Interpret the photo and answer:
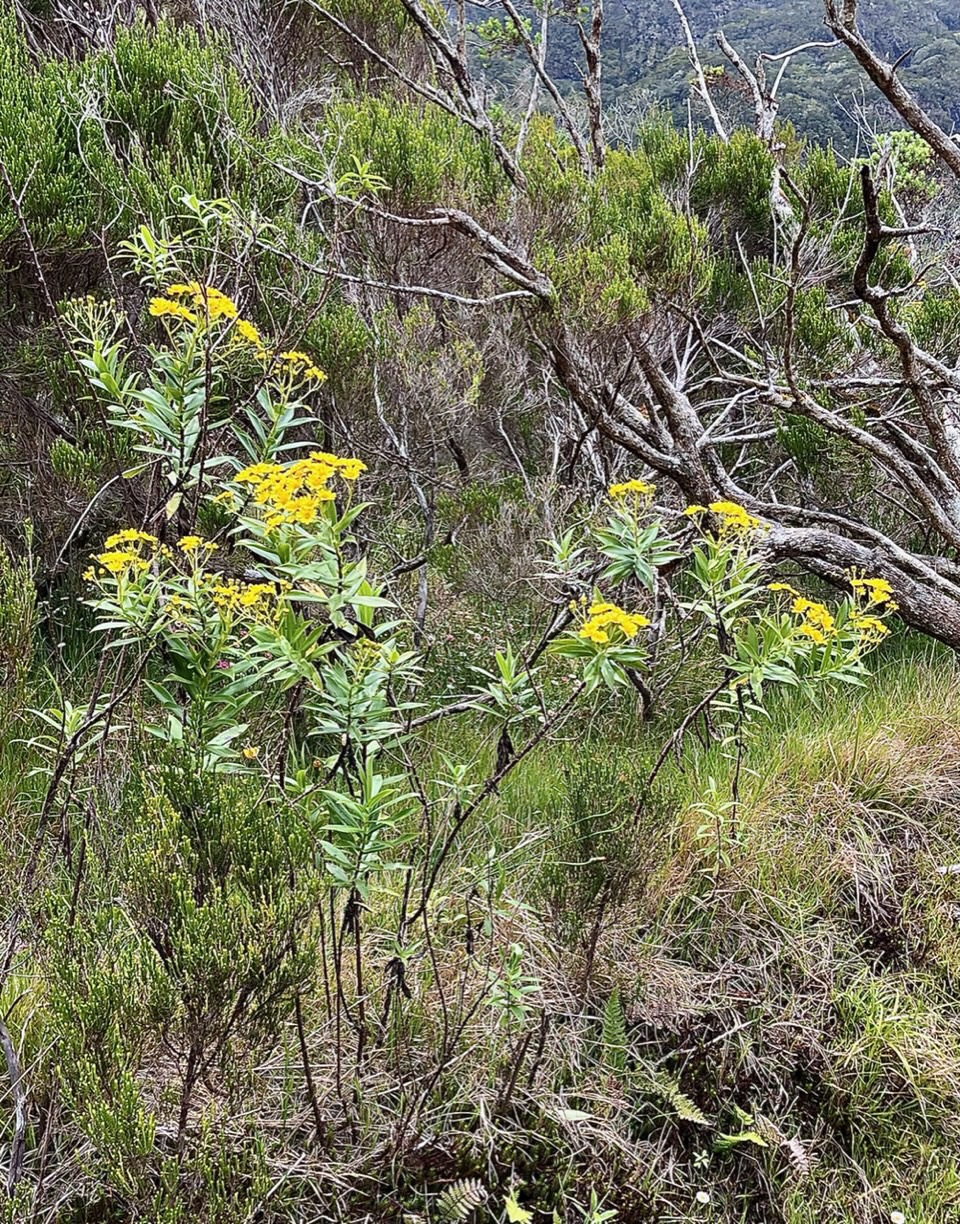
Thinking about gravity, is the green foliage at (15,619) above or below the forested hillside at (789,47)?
below

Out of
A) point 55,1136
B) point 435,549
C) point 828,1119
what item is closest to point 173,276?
point 435,549

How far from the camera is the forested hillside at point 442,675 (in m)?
1.48

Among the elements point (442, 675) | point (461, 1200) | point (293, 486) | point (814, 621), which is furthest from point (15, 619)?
point (442, 675)

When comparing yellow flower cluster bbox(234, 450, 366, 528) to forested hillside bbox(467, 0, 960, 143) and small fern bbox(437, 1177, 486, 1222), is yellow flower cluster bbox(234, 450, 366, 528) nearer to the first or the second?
small fern bbox(437, 1177, 486, 1222)

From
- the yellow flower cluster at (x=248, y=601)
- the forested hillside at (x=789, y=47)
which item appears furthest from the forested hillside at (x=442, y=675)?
the forested hillside at (x=789, y=47)

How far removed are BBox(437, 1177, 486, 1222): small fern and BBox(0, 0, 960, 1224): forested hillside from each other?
0.04ft

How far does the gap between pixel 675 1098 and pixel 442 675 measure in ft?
6.06

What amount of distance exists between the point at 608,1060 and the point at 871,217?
220cm

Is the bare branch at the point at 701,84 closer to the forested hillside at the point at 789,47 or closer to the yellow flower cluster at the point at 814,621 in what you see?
the yellow flower cluster at the point at 814,621

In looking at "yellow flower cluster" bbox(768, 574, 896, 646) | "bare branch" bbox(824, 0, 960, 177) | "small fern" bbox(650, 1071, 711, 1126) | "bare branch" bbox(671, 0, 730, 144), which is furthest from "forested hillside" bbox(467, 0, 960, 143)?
"small fern" bbox(650, 1071, 711, 1126)

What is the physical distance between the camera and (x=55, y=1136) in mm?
1635

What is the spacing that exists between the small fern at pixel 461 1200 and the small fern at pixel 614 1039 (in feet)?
1.45

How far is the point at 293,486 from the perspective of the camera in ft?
4.30

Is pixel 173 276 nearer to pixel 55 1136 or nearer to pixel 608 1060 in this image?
pixel 55 1136
